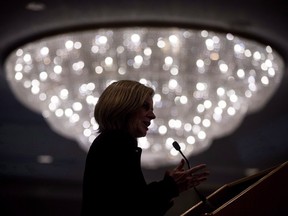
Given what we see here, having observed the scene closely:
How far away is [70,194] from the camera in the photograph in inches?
349

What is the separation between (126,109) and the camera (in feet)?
5.68

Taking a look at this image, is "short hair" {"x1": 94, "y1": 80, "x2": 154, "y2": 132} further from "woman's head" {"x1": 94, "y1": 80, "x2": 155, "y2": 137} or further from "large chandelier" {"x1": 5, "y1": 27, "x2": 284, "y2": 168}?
"large chandelier" {"x1": 5, "y1": 27, "x2": 284, "y2": 168}

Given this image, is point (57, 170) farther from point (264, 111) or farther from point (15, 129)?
point (264, 111)

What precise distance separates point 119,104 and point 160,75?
91.8 inches

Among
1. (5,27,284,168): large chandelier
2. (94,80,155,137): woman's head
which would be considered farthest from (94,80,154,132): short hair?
(5,27,284,168): large chandelier

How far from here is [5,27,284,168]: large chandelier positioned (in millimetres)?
4008

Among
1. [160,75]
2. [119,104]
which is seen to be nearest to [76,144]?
[160,75]

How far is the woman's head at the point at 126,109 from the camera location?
5.69 feet

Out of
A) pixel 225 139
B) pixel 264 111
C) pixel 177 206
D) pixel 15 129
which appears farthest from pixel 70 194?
pixel 177 206

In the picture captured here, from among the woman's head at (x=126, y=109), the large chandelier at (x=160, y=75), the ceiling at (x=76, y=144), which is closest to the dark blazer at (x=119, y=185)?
the woman's head at (x=126, y=109)

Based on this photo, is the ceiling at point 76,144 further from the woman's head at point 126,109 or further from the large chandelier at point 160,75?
the woman's head at point 126,109

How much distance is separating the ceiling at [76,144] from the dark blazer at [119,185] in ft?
8.10

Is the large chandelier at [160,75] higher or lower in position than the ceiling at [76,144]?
lower

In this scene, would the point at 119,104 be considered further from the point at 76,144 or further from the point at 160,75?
the point at 76,144
